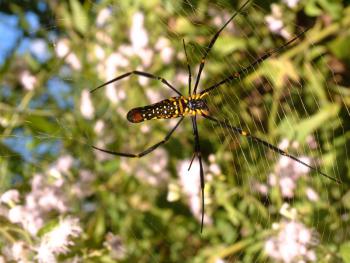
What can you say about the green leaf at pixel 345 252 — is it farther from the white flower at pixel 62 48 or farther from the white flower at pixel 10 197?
the white flower at pixel 62 48

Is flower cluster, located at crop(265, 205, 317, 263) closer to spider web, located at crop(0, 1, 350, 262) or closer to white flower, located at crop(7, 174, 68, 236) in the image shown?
spider web, located at crop(0, 1, 350, 262)

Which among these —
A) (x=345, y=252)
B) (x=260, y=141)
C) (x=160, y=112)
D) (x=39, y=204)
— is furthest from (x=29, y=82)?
Answer: (x=345, y=252)

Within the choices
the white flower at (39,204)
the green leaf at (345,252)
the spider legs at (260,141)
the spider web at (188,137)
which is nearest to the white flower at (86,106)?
the spider web at (188,137)

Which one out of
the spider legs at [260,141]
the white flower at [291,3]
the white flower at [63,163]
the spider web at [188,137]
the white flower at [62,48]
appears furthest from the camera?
the white flower at [62,48]

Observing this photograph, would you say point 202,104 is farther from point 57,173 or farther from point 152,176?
point 152,176

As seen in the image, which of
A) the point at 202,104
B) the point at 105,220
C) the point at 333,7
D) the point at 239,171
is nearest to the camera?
the point at 202,104

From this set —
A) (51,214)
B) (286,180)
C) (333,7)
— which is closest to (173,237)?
(51,214)
